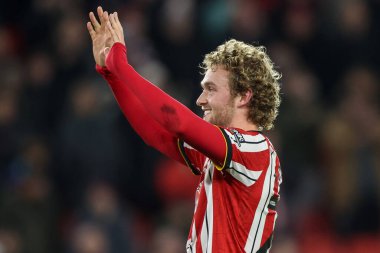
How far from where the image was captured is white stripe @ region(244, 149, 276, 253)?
14.1 feet

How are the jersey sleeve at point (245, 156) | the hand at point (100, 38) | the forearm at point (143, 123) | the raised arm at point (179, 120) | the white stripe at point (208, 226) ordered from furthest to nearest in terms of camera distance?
the forearm at point (143, 123), the hand at point (100, 38), the white stripe at point (208, 226), the jersey sleeve at point (245, 156), the raised arm at point (179, 120)

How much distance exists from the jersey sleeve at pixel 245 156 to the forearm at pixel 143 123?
57cm

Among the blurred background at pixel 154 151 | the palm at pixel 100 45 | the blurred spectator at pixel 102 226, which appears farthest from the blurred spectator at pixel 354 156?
the palm at pixel 100 45

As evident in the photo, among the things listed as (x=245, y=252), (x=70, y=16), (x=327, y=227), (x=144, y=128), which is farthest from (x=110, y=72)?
(x=70, y=16)

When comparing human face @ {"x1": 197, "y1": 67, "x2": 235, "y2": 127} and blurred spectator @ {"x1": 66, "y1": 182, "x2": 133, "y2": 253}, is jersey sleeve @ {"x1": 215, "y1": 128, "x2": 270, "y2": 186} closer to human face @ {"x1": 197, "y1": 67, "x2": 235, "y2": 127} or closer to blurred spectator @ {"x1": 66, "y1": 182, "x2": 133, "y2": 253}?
human face @ {"x1": 197, "y1": 67, "x2": 235, "y2": 127}

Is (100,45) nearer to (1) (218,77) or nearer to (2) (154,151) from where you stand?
(1) (218,77)

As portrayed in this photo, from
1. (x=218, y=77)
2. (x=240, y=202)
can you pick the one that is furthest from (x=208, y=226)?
(x=218, y=77)

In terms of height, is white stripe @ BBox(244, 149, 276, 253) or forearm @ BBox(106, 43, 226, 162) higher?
forearm @ BBox(106, 43, 226, 162)

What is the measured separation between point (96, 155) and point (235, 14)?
2.37 metres

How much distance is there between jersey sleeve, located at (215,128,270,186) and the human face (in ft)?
0.46

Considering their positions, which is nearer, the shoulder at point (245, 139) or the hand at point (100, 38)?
the shoulder at point (245, 139)

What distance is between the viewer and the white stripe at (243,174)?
415 cm

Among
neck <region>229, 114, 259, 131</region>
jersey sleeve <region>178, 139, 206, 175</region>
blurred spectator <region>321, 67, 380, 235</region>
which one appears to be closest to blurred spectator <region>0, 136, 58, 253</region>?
blurred spectator <region>321, 67, 380, 235</region>

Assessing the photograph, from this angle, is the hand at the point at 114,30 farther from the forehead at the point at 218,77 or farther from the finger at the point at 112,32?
the forehead at the point at 218,77
